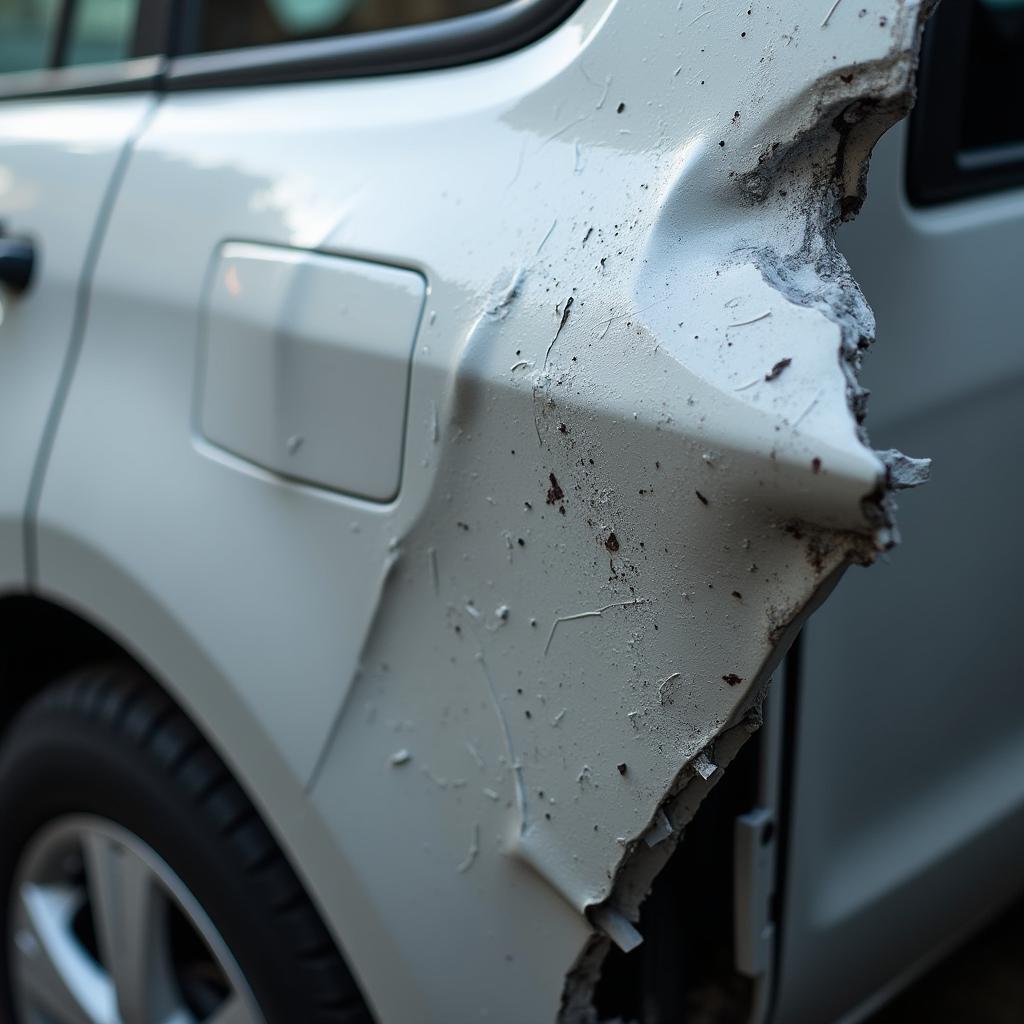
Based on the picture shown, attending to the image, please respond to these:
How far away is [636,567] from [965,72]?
0.63m

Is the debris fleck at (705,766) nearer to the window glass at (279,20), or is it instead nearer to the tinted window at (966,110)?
the tinted window at (966,110)

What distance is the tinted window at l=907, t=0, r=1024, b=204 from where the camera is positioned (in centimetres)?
104

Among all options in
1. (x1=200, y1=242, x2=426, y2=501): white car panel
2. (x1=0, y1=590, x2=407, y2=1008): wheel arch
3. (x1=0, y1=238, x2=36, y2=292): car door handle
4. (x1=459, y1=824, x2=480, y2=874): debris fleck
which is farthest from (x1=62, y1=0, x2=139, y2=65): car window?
(x1=459, y1=824, x2=480, y2=874): debris fleck

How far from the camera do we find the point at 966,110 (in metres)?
1.18

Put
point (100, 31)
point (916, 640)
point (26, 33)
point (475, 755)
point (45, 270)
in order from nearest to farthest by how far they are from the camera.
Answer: point (475, 755)
point (916, 640)
point (45, 270)
point (100, 31)
point (26, 33)

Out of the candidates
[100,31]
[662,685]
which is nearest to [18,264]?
[100,31]

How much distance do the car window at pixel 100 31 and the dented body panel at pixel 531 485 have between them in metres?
0.42

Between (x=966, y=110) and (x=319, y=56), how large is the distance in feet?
2.20

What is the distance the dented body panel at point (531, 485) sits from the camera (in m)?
0.78

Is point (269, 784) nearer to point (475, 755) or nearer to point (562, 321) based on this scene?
point (475, 755)

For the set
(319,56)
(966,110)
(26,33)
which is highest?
(26,33)

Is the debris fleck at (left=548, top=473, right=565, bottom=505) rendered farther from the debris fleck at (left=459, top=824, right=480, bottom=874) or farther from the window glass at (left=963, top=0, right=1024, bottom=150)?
the window glass at (left=963, top=0, right=1024, bottom=150)

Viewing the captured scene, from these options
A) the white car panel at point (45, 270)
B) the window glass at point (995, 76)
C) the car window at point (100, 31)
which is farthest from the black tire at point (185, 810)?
the window glass at point (995, 76)

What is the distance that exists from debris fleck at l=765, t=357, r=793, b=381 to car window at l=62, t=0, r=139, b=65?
45.6 inches
